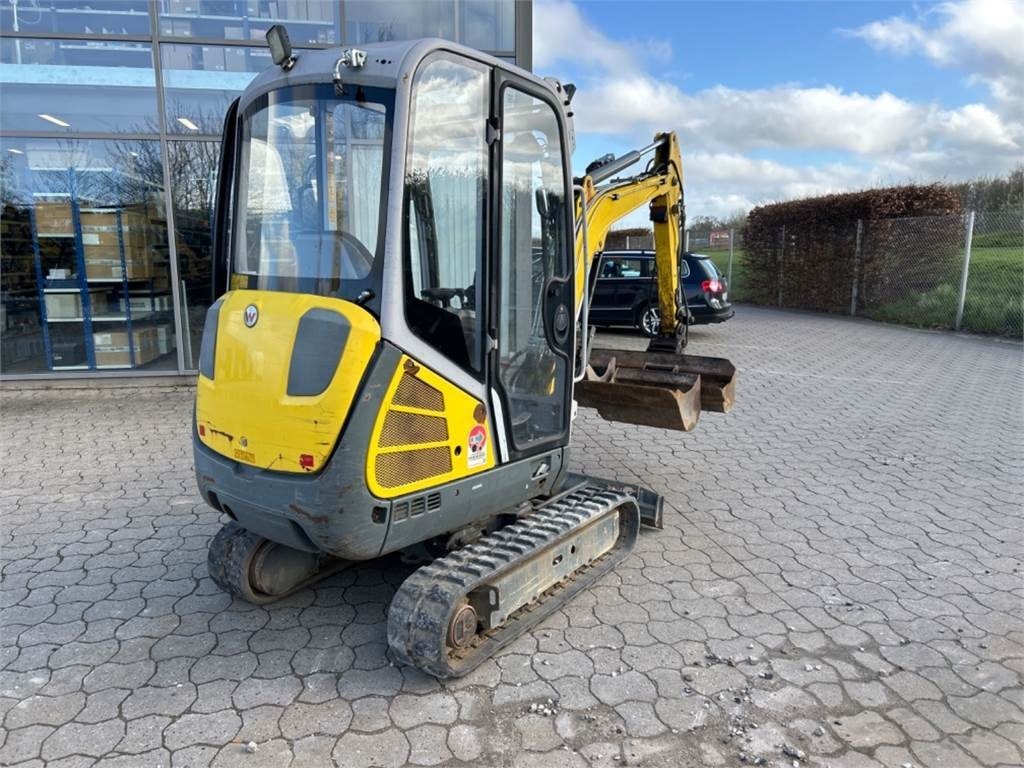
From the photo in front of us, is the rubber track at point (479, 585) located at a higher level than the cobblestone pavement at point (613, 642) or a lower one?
higher

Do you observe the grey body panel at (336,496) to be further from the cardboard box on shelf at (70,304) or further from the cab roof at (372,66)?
the cardboard box on shelf at (70,304)

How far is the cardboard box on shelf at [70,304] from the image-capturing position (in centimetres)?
868

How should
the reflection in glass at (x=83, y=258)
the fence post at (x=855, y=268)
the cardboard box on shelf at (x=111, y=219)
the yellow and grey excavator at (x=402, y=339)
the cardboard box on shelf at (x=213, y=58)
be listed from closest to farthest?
the yellow and grey excavator at (x=402, y=339), the cardboard box on shelf at (x=213, y=58), the reflection in glass at (x=83, y=258), the cardboard box on shelf at (x=111, y=219), the fence post at (x=855, y=268)

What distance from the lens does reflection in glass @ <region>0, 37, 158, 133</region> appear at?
8.20 meters

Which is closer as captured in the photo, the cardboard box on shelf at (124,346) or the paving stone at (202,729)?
the paving stone at (202,729)

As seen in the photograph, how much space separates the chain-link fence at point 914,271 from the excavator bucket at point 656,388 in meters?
8.87

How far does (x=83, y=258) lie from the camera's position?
8.65 m

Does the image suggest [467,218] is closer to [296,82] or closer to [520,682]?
[296,82]

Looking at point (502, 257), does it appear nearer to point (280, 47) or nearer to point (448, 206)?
point (448, 206)

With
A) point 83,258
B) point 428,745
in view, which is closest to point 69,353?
point 83,258

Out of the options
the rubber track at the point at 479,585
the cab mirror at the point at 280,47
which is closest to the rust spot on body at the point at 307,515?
the rubber track at the point at 479,585

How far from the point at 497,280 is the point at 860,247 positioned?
14728 mm

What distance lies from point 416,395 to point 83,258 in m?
7.76

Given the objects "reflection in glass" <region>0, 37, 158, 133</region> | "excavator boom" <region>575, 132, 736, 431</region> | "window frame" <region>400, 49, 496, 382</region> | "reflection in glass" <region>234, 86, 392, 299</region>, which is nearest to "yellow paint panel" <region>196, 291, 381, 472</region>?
"reflection in glass" <region>234, 86, 392, 299</region>
